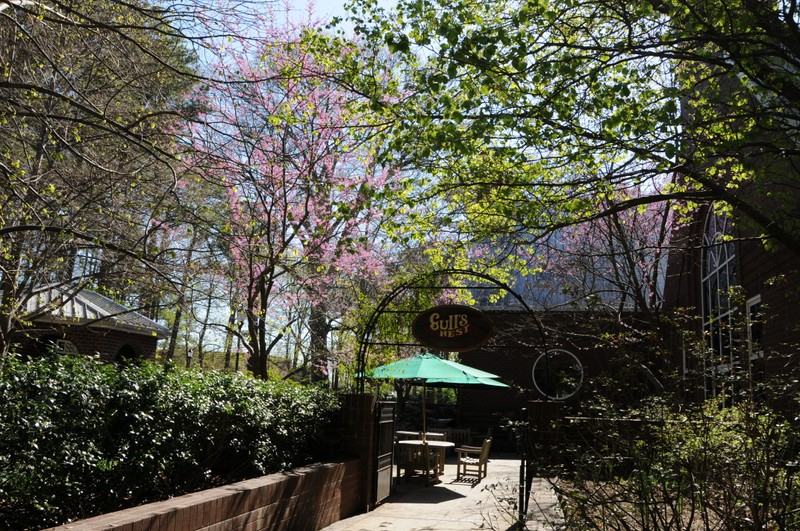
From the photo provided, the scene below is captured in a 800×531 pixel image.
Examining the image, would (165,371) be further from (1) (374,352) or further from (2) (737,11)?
(1) (374,352)

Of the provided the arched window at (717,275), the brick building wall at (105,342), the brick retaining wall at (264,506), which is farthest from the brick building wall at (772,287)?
the brick building wall at (105,342)

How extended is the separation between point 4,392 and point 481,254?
1732 cm

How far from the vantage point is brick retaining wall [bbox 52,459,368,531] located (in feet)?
16.7

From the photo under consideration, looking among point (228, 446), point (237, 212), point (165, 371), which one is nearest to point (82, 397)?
point (165, 371)

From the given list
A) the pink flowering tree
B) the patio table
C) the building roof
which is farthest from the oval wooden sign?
the building roof

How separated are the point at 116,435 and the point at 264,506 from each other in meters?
2.11

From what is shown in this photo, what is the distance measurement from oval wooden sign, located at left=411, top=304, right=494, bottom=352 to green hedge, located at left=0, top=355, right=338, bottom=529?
2.90 metres

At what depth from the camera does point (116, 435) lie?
17.7ft

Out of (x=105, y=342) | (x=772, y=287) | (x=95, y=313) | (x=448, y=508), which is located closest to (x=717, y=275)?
(x=772, y=287)

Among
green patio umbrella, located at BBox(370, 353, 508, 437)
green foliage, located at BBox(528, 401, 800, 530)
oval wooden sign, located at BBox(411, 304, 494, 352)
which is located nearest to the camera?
green foliage, located at BBox(528, 401, 800, 530)

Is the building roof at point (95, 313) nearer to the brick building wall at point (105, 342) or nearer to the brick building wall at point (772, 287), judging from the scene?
the brick building wall at point (105, 342)

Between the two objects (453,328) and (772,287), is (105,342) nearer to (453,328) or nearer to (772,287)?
(453,328)

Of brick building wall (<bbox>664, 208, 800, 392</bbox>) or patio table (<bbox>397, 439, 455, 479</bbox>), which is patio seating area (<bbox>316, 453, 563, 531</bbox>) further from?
brick building wall (<bbox>664, 208, 800, 392</bbox>)

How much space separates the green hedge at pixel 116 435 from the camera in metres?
4.48
